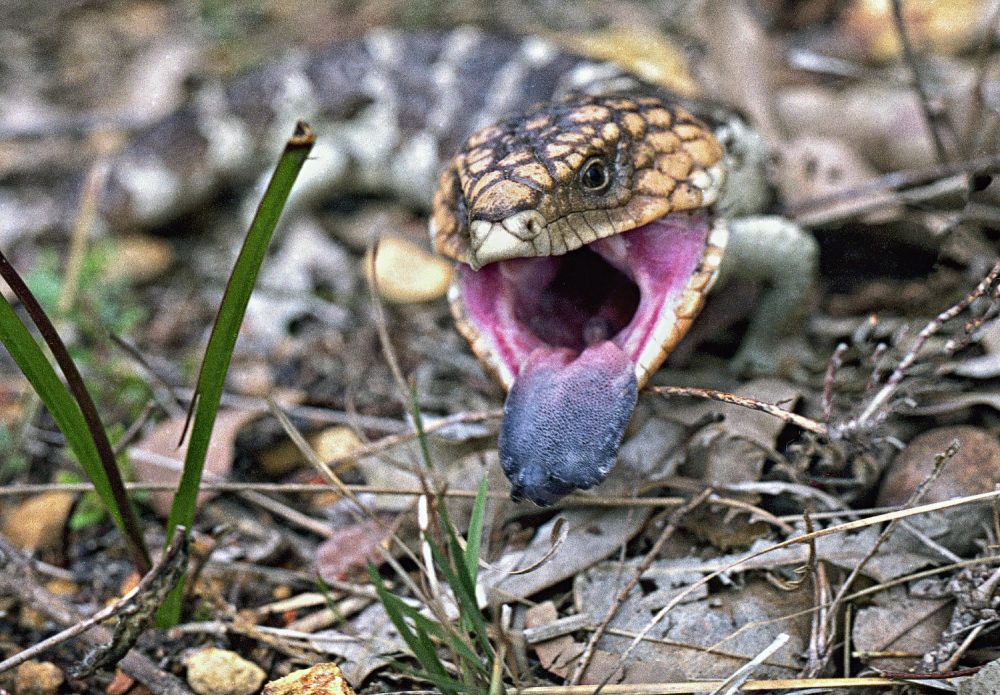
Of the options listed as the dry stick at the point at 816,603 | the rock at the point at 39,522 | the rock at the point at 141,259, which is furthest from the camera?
the rock at the point at 141,259

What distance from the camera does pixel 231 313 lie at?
1614mm

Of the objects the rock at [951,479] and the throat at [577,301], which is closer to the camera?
the rock at [951,479]

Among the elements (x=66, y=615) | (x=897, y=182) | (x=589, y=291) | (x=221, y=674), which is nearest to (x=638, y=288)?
(x=589, y=291)

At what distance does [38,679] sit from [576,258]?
5.10 ft

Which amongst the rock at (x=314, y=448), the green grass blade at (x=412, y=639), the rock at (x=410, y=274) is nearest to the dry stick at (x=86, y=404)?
the green grass blade at (x=412, y=639)

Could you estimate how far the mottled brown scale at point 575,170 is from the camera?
76.8 inches

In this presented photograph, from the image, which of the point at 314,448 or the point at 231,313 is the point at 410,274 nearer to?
the point at 314,448

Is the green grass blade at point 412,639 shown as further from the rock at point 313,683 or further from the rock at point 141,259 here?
the rock at point 141,259

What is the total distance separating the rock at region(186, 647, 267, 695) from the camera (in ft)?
6.11

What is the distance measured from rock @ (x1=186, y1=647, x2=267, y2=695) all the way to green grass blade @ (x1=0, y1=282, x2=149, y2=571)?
0.23 metres

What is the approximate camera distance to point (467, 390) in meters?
2.74

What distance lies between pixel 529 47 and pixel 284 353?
173cm

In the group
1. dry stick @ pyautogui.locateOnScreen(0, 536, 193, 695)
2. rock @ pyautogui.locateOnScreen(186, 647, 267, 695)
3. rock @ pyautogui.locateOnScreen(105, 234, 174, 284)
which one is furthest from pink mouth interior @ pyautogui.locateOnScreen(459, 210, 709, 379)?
rock @ pyautogui.locateOnScreen(105, 234, 174, 284)

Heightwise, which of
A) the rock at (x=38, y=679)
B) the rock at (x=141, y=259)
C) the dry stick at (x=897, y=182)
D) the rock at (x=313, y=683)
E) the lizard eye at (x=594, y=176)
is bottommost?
the rock at (x=313, y=683)
